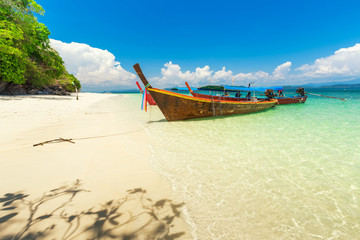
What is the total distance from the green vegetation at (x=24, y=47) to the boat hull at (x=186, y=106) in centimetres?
1827

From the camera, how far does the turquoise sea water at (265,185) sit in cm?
236

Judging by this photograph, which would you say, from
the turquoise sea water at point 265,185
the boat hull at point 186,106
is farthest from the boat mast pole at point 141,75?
the turquoise sea water at point 265,185

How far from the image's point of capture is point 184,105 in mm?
10039

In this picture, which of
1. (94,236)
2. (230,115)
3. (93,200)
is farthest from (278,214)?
(230,115)

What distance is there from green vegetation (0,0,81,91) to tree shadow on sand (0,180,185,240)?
21.2 m

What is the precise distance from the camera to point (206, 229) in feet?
7.39

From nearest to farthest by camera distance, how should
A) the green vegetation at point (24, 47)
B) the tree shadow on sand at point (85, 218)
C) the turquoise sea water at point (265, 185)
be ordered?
the tree shadow on sand at point (85, 218), the turquoise sea water at point (265, 185), the green vegetation at point (24, 47)

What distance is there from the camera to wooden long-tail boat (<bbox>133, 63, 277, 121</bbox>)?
9.13 metres

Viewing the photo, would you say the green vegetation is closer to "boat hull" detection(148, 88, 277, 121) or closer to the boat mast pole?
the boat mast pole

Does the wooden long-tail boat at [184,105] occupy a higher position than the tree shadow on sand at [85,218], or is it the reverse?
the wooden long-tail boat at [184,105]

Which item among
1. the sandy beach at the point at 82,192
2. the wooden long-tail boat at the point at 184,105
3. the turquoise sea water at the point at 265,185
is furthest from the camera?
the wooden long-tail boat at the point at 184,105

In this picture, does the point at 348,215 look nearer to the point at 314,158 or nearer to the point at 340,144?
the point at 314,158

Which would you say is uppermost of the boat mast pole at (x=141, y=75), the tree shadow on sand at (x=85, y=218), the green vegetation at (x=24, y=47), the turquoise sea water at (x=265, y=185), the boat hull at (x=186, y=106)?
the green vegetation at (x=24, y=47)

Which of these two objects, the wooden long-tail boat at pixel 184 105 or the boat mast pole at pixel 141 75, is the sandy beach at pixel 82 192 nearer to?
the boat mast pole at pixel 141 75
